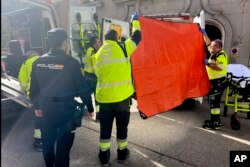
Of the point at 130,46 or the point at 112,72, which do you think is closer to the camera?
the point at 112,72

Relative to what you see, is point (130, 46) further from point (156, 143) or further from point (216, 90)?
point (216, 90)

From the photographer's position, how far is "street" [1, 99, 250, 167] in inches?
148

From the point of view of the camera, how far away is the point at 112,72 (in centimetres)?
334

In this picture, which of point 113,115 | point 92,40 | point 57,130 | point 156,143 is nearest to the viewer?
point 57,130

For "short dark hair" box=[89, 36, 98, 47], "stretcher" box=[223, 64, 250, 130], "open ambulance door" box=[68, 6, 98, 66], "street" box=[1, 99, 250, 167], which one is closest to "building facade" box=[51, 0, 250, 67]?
"stretcher" box=[223, 64, 250, 130]

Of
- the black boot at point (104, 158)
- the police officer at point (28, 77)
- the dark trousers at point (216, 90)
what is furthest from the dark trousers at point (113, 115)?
the dark trousers at point (216, 90)

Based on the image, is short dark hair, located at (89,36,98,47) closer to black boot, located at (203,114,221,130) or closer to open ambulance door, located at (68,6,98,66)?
open ambulance door, located at (68,6,98,66)

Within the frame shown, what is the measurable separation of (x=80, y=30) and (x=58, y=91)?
367 centimetres

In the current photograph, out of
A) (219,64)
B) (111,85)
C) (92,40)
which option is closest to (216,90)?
(219,64)

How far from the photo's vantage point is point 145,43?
3.57m

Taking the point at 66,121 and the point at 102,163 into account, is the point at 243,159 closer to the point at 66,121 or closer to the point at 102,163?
the point at 102,163

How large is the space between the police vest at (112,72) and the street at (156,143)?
1095 millimetres

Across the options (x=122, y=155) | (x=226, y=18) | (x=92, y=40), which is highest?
(x=226, y=18)

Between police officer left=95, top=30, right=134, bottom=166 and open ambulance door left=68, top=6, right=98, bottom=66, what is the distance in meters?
2.76
